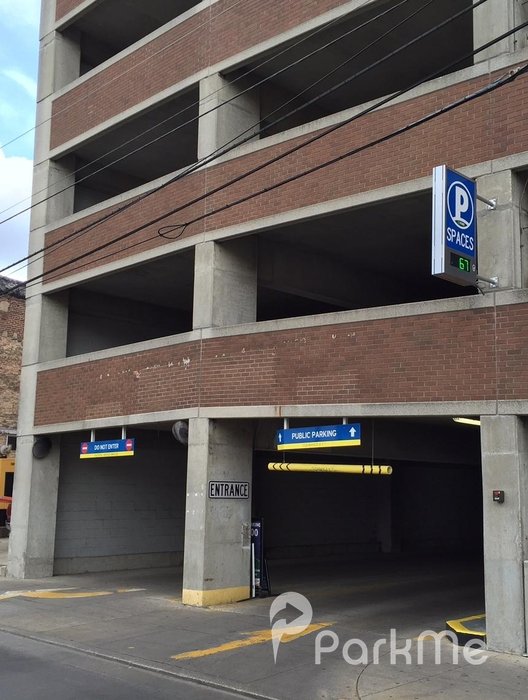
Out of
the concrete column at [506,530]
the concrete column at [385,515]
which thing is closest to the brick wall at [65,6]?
the concrete column at [506,530]

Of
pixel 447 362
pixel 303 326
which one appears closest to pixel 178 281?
A: pixel 303 326

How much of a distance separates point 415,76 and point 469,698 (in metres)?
12.7

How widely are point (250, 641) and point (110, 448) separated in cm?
695

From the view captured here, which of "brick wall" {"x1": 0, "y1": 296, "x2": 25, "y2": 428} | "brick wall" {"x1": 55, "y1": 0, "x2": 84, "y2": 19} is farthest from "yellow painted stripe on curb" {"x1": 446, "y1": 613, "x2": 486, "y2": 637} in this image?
"brick wall" {"x1": 0, "y1": 296, "x2": 25, "y2": 428}

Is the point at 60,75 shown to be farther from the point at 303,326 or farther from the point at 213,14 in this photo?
the point at 303,326

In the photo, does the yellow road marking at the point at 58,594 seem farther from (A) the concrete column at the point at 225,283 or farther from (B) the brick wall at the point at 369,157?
(B) the brick wall at the point at 369,157

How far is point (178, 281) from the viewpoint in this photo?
19.4 meters

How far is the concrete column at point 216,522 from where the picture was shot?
14195 millimetres

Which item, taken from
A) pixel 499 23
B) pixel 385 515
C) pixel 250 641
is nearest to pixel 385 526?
pixel 385 515

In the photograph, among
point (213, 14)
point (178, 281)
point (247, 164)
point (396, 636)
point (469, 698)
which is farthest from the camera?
point (178, 281)

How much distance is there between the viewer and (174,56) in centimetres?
1723

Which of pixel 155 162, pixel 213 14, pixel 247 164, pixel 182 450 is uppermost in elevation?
pixel 213 14

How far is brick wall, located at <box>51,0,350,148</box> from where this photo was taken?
15.2 m

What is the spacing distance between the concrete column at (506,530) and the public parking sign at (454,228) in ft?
7.01
